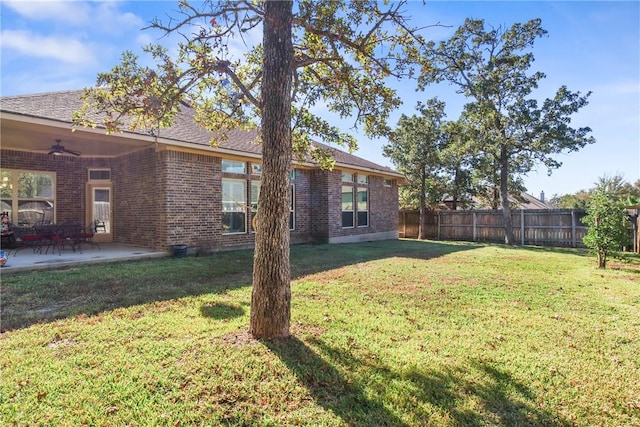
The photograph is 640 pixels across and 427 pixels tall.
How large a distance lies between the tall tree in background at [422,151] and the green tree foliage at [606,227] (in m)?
10.7

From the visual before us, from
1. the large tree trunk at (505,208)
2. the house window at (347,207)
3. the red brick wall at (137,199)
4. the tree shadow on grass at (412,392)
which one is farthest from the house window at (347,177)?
the tree shadow on grass at (412,392)

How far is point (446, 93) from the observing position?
65.4 ft

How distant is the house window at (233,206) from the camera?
11383mm

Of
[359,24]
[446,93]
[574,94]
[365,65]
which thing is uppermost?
[446,93]

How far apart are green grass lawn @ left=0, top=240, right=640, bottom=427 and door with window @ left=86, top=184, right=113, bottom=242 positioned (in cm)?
637

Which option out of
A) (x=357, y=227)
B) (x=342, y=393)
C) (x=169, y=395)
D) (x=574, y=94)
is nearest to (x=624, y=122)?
(x=574, y=94)

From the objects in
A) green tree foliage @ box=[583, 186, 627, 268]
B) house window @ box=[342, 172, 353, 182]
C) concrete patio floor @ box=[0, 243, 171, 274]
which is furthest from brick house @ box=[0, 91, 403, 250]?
green tree foliage @ box=[583, 186, 627, 268]

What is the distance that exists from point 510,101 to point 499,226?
6.51 metres

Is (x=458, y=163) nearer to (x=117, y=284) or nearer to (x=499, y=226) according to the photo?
(x=499, y=226)

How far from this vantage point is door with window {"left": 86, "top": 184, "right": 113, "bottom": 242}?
1230cm

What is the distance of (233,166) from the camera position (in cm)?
1162

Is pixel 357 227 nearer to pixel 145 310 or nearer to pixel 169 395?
pixel 145 310

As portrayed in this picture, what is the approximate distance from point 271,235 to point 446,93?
63.7ft

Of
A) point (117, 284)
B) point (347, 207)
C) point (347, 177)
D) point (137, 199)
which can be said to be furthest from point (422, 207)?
point (117, 284)
